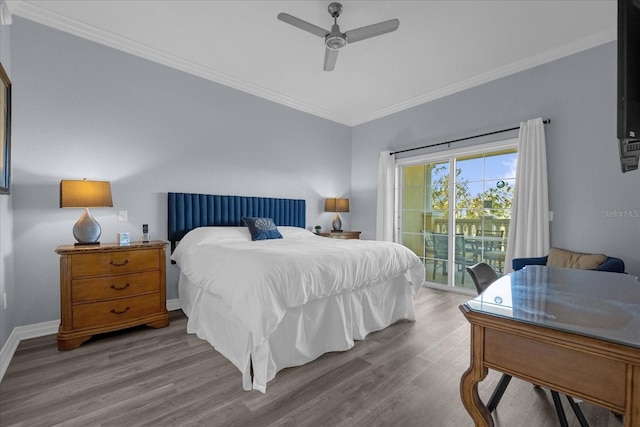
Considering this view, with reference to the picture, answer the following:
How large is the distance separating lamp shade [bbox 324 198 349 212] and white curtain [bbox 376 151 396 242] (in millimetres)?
625

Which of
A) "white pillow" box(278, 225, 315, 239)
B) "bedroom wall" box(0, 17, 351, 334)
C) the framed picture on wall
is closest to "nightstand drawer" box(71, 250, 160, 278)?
"bedroom wall" box(0, 17, 351, 334)

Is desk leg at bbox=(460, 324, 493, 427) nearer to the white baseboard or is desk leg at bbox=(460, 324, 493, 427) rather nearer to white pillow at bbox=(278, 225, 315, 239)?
white pillow at bbox=(278, 225, 315, 239)

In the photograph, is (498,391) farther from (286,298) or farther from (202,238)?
(202,238)

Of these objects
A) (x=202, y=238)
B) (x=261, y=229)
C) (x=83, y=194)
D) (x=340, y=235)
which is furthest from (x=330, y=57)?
(x=340, y=235)

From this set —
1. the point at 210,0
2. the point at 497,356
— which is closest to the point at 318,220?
the point at 210,0

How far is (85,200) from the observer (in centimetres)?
259

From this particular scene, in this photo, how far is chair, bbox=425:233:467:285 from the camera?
14.1 ft

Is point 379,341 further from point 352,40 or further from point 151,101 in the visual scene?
point 151,101

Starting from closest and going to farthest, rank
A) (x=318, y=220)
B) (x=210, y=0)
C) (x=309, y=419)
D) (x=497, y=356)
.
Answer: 1. (x=497, y=356)
2. (x=309, y=419)
3. (x=210, y=0)
4. (x=318, y=220)

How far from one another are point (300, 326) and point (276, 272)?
0.54m

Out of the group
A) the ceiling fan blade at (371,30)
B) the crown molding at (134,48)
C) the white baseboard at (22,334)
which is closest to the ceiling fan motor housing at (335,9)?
the ceiling fan blade at (371,30)

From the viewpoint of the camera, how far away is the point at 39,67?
8.99ft

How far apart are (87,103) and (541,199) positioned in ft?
16.4

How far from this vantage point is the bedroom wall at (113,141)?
2.69 metres
